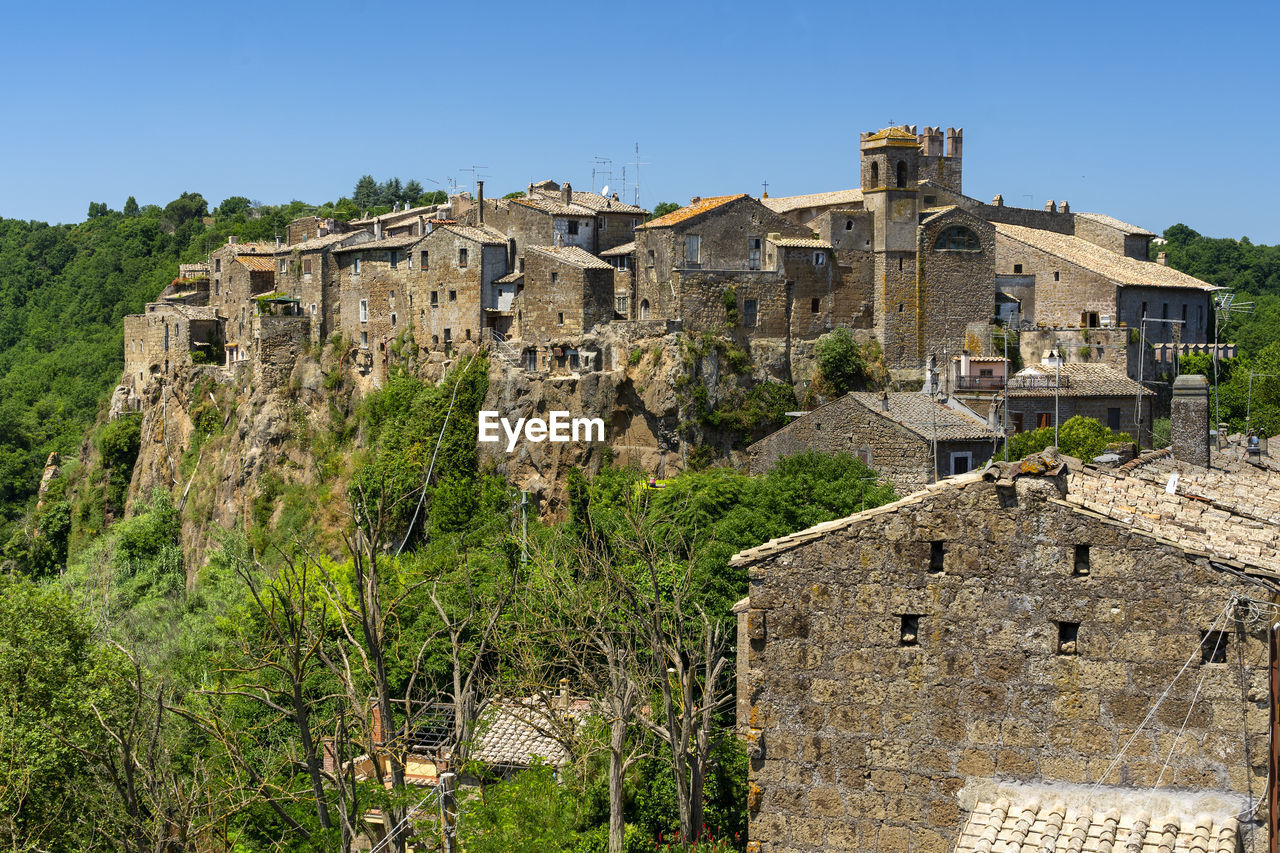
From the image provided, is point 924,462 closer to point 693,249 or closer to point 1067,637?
point 693,249

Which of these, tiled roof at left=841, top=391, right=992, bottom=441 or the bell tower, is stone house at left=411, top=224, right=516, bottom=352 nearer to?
the bell tower

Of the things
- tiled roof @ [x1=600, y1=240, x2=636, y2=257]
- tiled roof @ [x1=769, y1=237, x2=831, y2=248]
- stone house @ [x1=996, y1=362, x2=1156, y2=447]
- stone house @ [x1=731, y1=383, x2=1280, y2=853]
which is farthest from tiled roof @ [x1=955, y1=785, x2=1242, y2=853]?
tiled roof @ [x1=600, y1=240, x2=636, y2=257]

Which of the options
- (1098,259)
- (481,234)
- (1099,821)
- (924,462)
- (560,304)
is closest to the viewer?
(1099,821)

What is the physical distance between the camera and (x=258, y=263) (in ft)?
253

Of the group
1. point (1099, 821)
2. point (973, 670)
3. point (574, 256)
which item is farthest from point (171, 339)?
point (1099, 821)

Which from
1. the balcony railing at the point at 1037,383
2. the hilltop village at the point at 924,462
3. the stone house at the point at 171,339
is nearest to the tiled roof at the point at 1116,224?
the hilltop village at the point at 924,462

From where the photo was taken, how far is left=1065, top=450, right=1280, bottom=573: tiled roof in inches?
528

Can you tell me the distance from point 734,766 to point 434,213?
172 feet

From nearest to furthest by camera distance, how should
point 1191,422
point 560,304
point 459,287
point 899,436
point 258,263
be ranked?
point 1191,422 → point 899,436 → point 560,304 → point 459,287 → point 258,263

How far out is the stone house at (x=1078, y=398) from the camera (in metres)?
51.0

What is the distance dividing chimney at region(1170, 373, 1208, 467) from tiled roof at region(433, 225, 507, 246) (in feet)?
119

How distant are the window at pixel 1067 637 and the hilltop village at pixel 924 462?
22 mm

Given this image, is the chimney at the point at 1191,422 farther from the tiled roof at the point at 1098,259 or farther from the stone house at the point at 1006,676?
the tiled roof at the point at 1098,259

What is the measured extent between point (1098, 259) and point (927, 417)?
2163 centimetres
